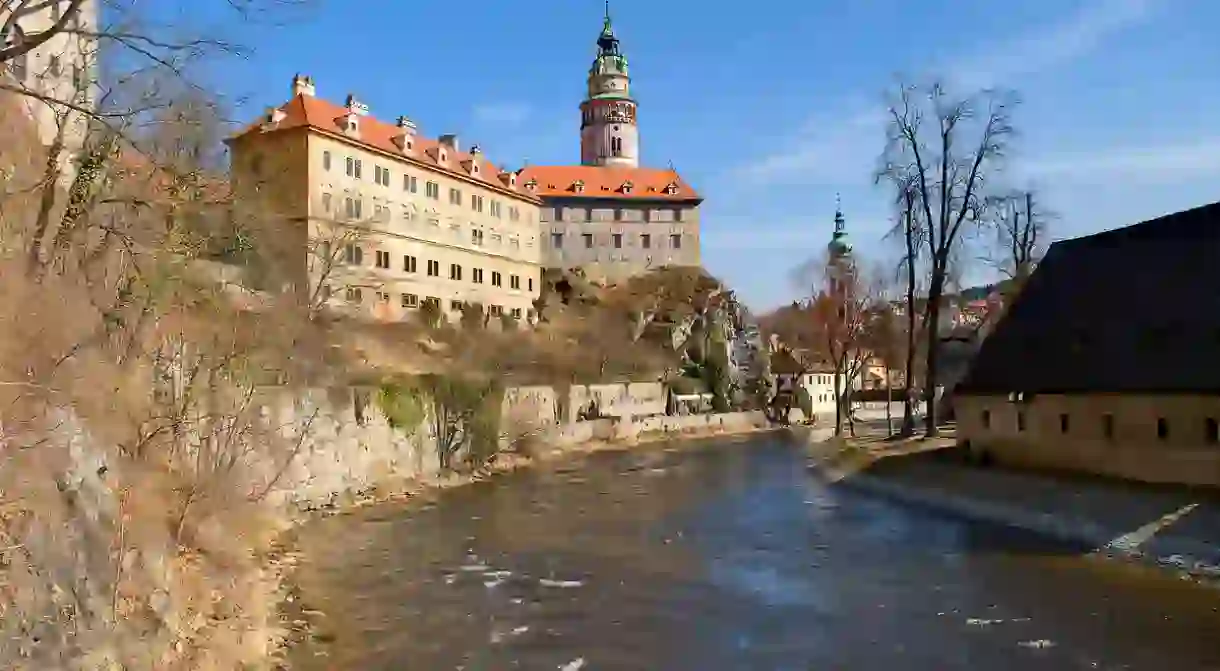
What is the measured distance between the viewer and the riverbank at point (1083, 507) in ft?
54.7

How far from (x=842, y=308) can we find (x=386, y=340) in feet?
70.0

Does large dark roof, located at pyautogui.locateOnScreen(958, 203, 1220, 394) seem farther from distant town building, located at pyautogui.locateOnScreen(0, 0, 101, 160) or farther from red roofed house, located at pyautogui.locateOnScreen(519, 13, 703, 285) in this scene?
red roofed house, located at pyautogui.locateOnScreen(519, 13, 703, 285)

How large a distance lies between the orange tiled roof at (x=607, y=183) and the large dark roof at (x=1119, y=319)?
150ft

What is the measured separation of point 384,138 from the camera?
48.5 metres

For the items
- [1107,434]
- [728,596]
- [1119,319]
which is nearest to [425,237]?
[1119,319]

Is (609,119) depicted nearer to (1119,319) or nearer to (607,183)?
(607,183)

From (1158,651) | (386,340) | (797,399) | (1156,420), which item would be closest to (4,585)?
(1158,651)

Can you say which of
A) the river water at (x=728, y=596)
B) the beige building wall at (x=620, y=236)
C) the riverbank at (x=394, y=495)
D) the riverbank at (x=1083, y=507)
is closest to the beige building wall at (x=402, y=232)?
the riverbank at (x=394, y=495)

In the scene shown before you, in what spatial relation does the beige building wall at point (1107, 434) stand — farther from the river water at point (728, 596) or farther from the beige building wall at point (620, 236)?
the beige building wall at point (620, 236)

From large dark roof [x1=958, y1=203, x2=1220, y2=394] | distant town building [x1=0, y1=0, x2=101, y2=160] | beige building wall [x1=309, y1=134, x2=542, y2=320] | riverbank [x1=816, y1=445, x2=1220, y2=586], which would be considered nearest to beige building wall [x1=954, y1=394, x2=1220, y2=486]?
large dark roof [x1=958, y1=203, x2=1220, y2=394]

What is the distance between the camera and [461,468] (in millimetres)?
32656

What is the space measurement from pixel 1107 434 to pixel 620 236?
51680 mm

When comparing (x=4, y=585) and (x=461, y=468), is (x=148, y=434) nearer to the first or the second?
(x=4, y=585)

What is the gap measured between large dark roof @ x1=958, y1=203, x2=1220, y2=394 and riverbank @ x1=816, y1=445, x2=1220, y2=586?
226cm
